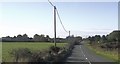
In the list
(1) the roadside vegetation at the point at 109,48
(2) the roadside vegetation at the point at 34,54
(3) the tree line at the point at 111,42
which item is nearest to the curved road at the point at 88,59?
(2) the roadside vegetation at the point at 34,54

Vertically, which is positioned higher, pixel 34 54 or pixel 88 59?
pixel 34 54

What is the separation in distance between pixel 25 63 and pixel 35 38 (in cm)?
17030

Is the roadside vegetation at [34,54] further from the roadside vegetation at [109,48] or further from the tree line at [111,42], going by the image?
the tree line at [111,42]

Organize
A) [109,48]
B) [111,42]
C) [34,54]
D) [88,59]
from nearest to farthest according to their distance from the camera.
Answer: [34,54], [88,59], [109,48], [111,42]

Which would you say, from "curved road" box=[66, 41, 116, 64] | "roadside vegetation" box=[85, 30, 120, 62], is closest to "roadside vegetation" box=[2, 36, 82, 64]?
"curved road" box=[66, 41, 116, 64]

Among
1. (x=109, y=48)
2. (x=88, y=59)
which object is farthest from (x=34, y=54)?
(x=109, y=48)

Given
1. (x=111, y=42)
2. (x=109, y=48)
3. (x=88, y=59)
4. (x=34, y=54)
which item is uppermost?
(x=111, y=42)

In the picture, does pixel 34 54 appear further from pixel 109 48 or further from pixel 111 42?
pixel 111 42

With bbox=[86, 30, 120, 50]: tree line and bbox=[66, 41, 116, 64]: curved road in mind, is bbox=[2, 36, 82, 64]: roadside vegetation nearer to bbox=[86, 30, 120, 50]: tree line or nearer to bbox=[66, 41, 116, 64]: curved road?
bbox=[66, 41, 116, 64]: curved road

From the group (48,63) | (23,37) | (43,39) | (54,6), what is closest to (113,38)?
Result: (43,39)

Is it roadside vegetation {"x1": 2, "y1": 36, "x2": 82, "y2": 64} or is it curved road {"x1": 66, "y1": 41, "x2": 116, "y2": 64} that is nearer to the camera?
roadside vegetation {"x1": 2, "y1": 36, "x2": 82, "y2": 64}

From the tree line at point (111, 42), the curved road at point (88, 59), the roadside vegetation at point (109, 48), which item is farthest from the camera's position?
the tree line at point (111, 42)

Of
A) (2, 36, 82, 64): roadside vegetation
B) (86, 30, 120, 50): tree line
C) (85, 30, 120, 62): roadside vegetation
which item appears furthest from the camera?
(86, 30, 120, 50): tree line

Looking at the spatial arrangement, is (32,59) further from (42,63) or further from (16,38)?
(16,38)
